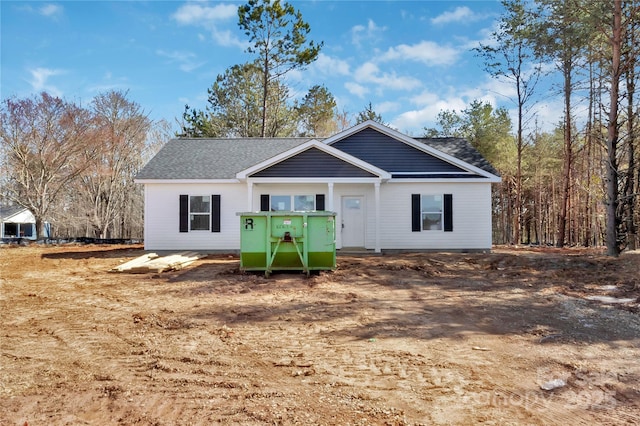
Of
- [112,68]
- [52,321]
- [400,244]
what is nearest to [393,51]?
[400,244]

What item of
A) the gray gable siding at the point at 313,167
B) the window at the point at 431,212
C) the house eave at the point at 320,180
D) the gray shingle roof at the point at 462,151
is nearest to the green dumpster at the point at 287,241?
the house eave at the point at 320,180

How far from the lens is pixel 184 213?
1433cm

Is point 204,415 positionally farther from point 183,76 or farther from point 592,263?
point 183,76

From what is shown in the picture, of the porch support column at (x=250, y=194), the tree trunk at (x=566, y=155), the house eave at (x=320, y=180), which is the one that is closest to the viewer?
the porch support column at (x=250, y=194)

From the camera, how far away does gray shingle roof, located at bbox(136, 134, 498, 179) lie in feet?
48.2

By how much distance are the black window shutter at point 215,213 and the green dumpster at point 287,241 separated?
17.5ft

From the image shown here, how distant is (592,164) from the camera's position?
24.2 metres

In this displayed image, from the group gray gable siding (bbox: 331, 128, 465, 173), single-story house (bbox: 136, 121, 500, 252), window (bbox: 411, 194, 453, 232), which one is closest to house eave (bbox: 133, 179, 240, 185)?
single-story house (bbox: 136, 121, 500, 252)

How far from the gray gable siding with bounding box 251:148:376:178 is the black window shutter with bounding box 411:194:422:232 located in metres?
2.15

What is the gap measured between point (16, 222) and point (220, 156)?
31.3 meters

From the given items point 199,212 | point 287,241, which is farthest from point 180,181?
point 287,241

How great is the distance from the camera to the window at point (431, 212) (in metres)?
14.3

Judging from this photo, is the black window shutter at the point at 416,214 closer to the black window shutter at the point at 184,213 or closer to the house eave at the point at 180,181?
the house eave at the point at 180,181

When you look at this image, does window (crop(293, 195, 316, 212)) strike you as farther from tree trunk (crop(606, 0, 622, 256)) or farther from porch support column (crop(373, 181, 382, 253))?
tree trunk (crop(606, 0, 622, 256))
